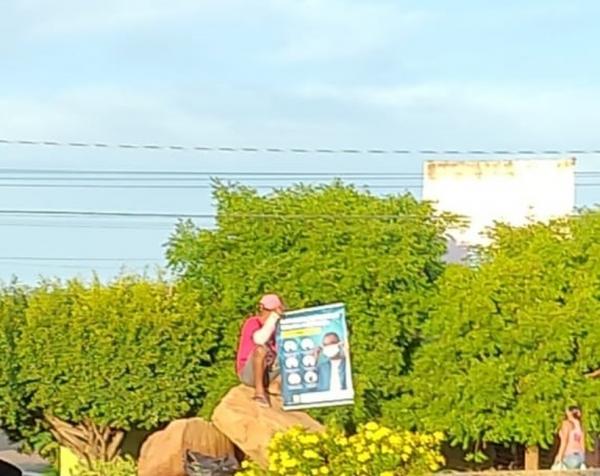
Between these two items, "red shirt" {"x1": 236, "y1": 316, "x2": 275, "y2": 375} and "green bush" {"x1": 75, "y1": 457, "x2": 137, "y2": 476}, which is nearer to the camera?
"red shirt" {"x1": 236, "y1": 316, "x2": 275, "y2": 375}

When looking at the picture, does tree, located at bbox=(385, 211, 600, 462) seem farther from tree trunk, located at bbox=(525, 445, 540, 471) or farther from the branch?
tree trunk, located at bbox=(525, 445, 540, 471)

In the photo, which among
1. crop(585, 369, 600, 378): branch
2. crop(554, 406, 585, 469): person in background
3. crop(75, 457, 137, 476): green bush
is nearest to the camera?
crop(554, 406, 585, 469): person in background

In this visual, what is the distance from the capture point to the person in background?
69.9 feet

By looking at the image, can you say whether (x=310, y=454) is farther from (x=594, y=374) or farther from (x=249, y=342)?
(x=594, y=374)

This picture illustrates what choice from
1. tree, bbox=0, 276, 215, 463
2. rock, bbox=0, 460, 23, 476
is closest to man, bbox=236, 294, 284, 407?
tree, bbox=0, 276, 215, 463

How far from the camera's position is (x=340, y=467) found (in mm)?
12203

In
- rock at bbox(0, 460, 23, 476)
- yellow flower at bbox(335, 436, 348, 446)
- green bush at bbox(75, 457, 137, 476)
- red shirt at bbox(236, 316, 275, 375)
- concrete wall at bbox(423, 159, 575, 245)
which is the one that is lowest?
rock at bbox(0, 460, 23, 476)

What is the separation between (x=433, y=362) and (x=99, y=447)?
5.51 meters

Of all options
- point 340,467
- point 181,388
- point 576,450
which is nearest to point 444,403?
point 576,450

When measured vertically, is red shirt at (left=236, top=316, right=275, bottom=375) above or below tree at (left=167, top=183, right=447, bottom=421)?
below

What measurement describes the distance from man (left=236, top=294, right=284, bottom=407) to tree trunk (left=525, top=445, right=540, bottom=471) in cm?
576

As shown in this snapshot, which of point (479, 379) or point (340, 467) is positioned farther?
point (479, 379)

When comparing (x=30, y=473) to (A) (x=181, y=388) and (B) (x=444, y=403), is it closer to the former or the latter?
(A) (x=181, y=388)

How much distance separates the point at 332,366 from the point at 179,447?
6.91ft
